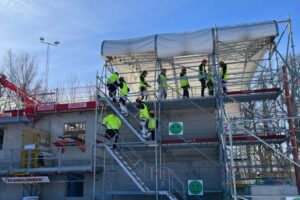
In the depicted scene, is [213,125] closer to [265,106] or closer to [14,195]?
[265,106]

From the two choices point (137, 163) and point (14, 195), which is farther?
point (14, 195)

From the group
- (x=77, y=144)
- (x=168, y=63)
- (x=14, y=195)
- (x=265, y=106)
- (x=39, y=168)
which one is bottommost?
(x=14, y=195)

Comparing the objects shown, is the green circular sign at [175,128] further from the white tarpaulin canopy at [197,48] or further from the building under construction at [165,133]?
the white tarpaulin canopy at [197,48]

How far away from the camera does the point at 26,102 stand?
20.3 metres

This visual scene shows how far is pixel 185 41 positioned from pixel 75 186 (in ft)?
29.0

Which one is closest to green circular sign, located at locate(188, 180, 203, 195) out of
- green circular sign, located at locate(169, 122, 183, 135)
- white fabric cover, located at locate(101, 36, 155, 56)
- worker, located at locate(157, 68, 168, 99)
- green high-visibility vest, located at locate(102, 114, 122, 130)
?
green circular sign, located at locate(169, 122, 183, 135)

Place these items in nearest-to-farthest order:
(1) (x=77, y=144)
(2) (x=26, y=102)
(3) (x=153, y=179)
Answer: (3) (x=153, y=179), (1) (x=77, y=144), (2) (x=26, y=102)

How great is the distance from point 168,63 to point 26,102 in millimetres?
9513

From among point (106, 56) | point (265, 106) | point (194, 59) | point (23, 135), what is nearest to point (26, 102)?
point (23, 135)

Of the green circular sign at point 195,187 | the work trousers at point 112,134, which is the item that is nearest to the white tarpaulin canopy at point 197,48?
the work trousers at point 112,134

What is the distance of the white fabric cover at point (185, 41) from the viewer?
13539 mm

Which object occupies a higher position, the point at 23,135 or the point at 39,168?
the point at 23,135

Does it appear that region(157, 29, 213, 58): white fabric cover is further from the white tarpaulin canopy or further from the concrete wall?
the concrete wall

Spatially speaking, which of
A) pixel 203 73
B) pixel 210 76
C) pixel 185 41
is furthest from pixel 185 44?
pixel 210 76
